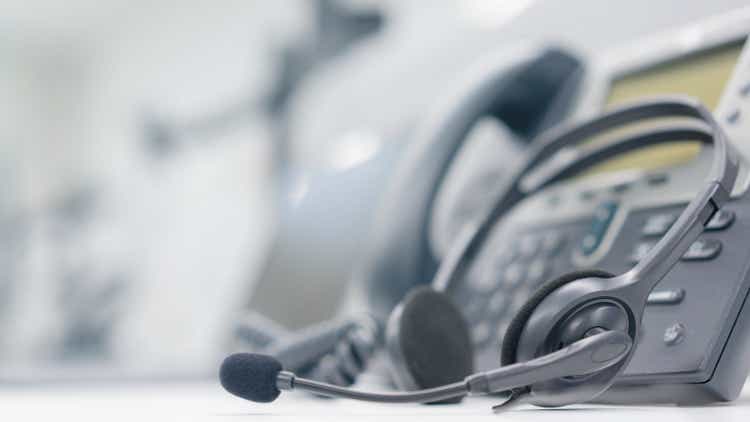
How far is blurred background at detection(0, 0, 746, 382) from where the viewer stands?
0.72m

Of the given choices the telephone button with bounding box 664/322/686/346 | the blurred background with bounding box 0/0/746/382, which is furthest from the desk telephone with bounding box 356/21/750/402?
the blurred background with bounding box 0/0/746/382

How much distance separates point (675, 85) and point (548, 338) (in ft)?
0.80

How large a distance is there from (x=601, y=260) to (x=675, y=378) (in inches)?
3.6

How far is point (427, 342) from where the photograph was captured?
0.32m

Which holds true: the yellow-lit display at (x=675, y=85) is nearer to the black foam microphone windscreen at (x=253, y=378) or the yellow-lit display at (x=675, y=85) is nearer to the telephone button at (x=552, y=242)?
the telephone button at (x=552, y=242)

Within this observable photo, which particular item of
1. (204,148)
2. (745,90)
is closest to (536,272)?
(745,90)

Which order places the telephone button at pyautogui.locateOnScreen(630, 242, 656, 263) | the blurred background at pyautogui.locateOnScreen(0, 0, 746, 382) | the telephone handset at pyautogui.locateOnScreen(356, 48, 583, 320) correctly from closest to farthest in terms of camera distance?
the telephone button at pyautogui.locateOnScreen(630, 242, 656, 263) < the telephone handset at pyautogui.locateOnScreen(356, 48, 583, 320) < the blurred background at pyautogui.locateOnScreen(0, 0, 746, 382)

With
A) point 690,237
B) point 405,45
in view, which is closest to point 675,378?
point 690,237

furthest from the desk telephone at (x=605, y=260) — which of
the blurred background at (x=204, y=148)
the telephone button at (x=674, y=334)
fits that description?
the blurred background at (x=204, y=148)

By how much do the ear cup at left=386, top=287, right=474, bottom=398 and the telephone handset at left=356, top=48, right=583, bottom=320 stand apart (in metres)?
0.15

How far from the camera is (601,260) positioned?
0.34 metres

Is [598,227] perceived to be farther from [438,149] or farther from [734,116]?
[438,149]

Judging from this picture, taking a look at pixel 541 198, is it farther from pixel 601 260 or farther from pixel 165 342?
pixel 165 342

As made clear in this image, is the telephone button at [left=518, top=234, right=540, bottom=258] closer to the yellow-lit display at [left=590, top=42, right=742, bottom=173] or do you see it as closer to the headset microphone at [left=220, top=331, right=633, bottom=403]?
the yellow-lit display at [left=590, top=42, right=742, bottom=173]
